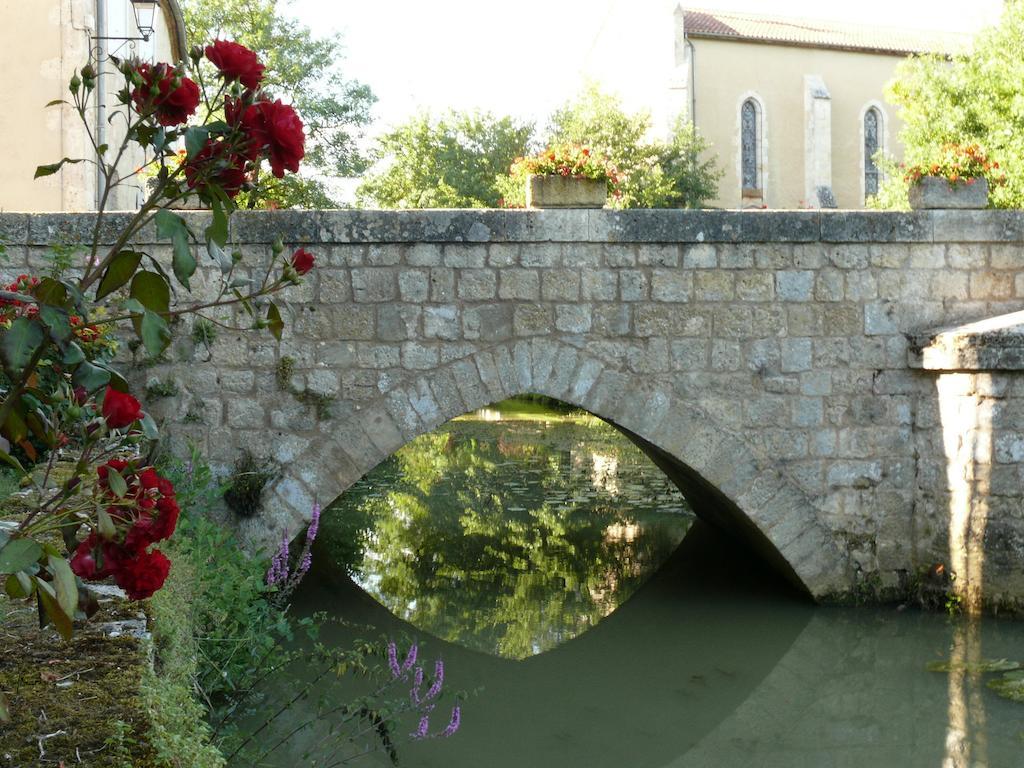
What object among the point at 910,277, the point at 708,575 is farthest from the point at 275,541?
the point at 910,277

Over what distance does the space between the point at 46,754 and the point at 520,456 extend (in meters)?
11.1

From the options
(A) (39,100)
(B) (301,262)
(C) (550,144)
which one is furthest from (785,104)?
(B) (301,262)

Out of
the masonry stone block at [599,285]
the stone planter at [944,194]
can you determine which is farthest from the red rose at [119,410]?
the stone planter at [944,194]

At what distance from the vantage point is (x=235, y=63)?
69.2 inches

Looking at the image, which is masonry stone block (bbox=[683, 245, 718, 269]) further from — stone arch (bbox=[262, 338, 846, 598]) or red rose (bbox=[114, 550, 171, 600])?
red rose (bbox=[114, 550, 171, 600])

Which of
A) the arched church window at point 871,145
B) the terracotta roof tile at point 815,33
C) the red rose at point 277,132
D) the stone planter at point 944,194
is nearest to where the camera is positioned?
the red rose at point 277,132

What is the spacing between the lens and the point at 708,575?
7.67 meters

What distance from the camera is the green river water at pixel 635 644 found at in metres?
4.75

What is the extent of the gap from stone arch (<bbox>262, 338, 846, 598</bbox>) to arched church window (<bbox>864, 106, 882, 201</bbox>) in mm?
21940

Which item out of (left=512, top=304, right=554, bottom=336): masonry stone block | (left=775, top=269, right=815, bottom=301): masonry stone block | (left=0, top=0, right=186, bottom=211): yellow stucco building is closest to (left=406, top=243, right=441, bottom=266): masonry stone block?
(left=512, top=304, right=554, bottom=336): masonry stone block

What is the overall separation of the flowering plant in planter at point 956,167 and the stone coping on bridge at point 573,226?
21 centimetres

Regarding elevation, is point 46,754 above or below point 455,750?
above

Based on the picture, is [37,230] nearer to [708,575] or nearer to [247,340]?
[247,340]

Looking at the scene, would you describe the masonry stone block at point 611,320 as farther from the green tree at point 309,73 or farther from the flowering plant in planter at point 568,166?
the green tree at point 309,73
